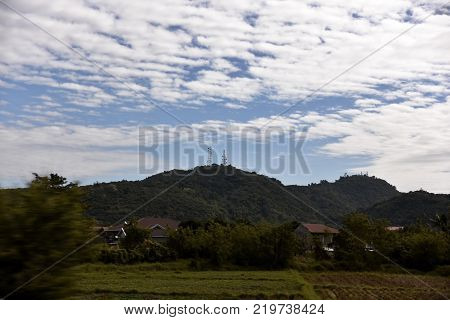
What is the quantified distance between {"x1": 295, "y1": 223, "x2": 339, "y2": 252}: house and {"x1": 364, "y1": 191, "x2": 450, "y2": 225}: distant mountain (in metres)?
12.1

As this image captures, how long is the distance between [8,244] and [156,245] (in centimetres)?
3446

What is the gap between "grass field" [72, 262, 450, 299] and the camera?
2148 cm

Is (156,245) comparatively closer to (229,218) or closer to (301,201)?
(229,218)

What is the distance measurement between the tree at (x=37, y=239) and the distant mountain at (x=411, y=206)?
198 ft

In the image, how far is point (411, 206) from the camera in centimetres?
6600

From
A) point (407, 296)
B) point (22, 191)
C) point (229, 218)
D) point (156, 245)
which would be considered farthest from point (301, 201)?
point (22, 191)

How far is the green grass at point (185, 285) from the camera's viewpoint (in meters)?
21.2

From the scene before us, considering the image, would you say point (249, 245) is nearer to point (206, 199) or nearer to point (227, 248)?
point (227, 248)

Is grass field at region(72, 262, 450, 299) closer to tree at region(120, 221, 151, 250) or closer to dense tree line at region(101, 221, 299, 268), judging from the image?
dense tree line at region(101, 221, 299, 268)

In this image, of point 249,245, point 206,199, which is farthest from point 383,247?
point 206,199

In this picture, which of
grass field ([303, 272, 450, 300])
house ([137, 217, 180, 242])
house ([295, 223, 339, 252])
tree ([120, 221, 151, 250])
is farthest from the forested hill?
grass field ([303, 272, 450, 300])

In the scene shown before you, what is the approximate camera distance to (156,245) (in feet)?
133

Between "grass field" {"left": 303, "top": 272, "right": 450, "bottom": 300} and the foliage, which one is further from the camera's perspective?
the foliage

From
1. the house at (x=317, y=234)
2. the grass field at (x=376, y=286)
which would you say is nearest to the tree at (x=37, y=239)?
the grass field at (x=376, y=286)
